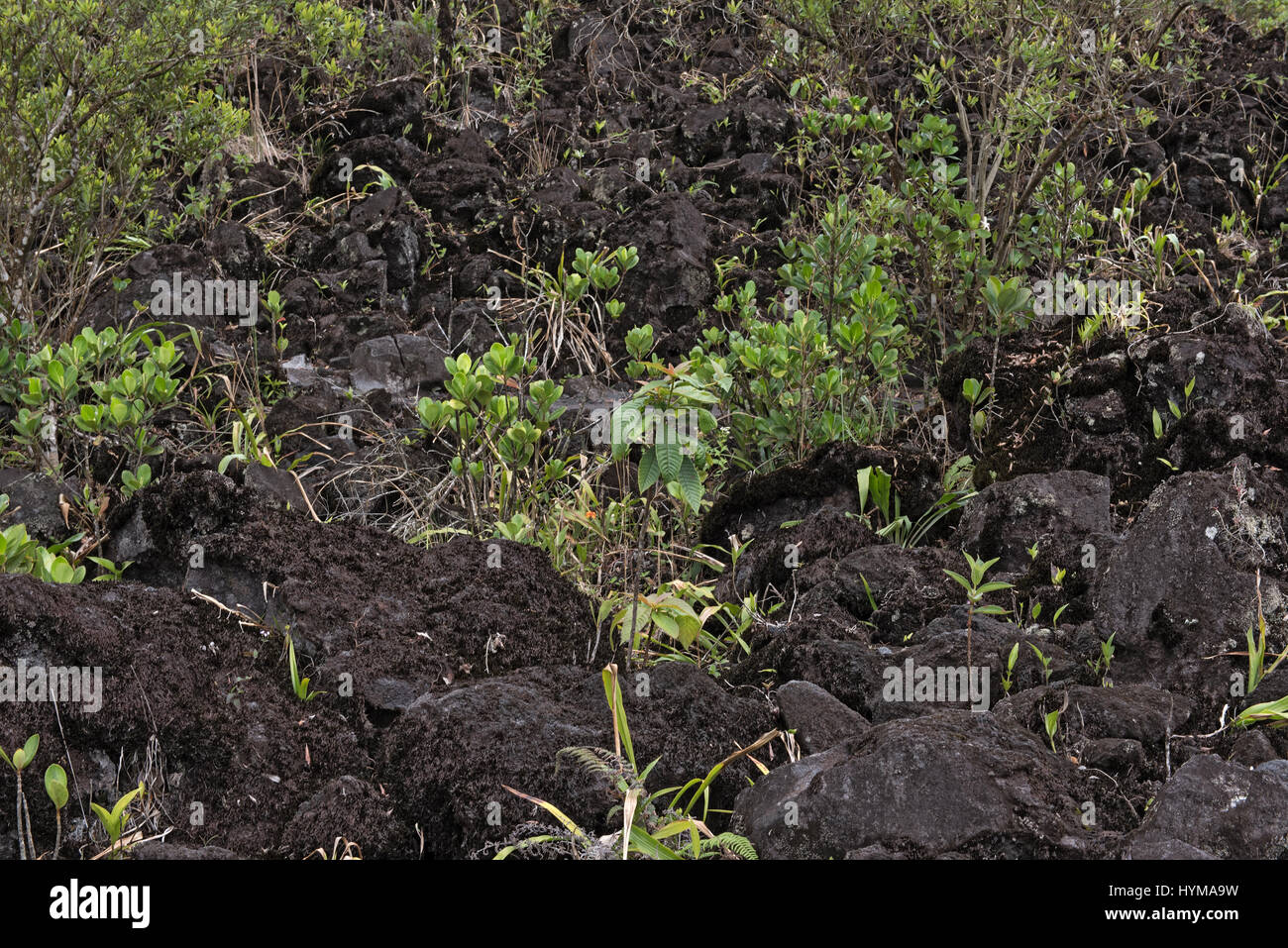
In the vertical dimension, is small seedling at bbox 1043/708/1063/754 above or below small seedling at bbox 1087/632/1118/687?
below

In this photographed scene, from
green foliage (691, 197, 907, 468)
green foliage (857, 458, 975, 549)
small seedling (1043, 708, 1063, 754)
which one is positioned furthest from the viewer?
green foliage (691, 197, 907, 468)

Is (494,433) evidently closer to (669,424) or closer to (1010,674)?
(669,424)

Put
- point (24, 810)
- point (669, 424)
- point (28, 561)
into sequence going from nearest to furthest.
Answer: point (24, 810) < point (669, 424) < point (28, 561)

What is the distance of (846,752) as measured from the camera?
2.69 m

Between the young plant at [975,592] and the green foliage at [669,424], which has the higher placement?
the green foliage at [669,424]

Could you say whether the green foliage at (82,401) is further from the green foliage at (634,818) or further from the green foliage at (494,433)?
the green foliage at (634,818)

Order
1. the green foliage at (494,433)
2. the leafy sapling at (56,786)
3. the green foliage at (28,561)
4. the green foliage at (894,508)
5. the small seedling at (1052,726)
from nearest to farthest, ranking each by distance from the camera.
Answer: the leafy sapling at (56,786), the small seedling at (1052,726), the green foliage at (28,561), the green foliage at (494,433), the green foliage at (894,508)

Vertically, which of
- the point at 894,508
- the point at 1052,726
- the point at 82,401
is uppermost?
the point at 82,401

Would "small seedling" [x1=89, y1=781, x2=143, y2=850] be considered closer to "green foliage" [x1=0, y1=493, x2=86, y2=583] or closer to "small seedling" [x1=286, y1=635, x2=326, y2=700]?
"small seedling" [x1=286, y1=635, x2=326, y2=700]

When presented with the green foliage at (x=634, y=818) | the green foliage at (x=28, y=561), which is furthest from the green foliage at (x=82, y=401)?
the green foliage at (x=634, y=818)

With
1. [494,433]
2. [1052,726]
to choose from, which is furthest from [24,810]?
[1052,726]

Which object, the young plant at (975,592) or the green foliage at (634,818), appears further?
the young plant at (975,592)

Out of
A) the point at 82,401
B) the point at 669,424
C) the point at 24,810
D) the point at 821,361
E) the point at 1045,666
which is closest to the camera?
the point at 24,810

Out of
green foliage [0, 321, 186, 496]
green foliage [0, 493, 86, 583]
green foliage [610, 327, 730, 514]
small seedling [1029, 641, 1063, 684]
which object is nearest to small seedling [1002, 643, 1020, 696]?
small seedling [1029, 641, 1063, 684]
